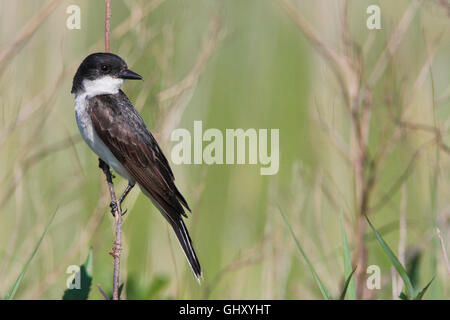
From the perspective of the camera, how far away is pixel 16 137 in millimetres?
5293

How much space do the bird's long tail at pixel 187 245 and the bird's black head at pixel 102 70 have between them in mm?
924

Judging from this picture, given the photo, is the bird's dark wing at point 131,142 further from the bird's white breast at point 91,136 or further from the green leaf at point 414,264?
the green leaf at point 414,264

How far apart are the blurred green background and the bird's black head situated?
0.17 metres

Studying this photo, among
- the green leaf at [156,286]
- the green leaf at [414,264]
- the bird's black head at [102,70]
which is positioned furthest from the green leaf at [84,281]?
the green leaf at [414,264]

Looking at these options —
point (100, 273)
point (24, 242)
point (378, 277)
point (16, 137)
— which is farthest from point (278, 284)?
point (16, 137)

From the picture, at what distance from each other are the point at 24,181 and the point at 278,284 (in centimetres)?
193

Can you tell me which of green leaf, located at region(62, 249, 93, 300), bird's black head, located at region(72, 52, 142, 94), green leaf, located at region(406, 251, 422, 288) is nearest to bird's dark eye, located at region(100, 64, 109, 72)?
bird's black head, located at region(72, 52, 142, 94)

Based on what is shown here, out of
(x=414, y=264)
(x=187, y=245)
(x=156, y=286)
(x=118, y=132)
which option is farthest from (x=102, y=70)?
(x=414, y=264)

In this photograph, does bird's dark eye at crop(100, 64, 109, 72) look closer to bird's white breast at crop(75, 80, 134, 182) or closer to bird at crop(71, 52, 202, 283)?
bird at crop(71, 52, 202, 283)

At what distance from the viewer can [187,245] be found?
4.39 metres

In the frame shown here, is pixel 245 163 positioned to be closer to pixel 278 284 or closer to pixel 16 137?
pixel 278 284

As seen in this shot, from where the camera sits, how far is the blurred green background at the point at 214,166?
4953 millimetres

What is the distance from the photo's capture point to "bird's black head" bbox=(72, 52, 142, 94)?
466 cm
